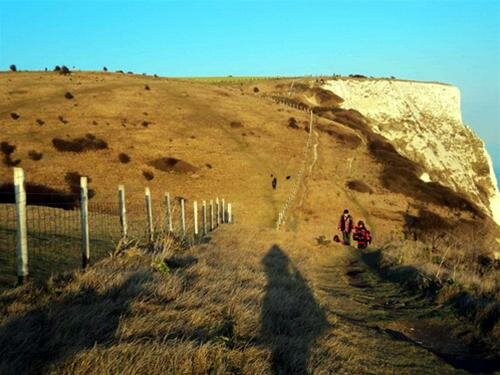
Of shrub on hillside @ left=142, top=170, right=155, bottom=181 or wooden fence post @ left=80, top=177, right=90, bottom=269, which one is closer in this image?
wooden fence post @ left=80, top=177, right=90, bottom=269

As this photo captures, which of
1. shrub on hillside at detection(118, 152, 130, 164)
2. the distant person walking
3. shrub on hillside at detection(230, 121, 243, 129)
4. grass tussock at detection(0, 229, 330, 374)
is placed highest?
shrub on hillside at detection(230, 121, 243, 129)

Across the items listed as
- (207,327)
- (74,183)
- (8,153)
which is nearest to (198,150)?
(74,183)

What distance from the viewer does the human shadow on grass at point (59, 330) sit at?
452cm

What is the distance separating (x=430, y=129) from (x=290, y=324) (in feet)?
332

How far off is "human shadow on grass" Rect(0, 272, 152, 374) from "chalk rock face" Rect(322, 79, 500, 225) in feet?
212

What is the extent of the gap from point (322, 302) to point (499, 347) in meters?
3.66

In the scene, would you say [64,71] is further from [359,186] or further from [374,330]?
[374,330]

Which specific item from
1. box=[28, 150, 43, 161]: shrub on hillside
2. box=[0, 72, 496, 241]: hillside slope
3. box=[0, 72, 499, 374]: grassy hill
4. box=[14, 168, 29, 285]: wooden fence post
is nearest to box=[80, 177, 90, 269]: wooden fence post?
box=[0, 72, 499, 374]: grassy hill

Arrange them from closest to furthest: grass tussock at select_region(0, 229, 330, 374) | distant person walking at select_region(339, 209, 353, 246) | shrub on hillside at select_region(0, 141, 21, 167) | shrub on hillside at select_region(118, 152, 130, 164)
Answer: grass tussock at select_region(0, 229, 330, 374) < distant person walking at select_region(339, 209, 353, 246) < shrub on hillside at select_region(0, 141, 21, 167) < shrub on hillside at select_region(118, 152, 130, 164)


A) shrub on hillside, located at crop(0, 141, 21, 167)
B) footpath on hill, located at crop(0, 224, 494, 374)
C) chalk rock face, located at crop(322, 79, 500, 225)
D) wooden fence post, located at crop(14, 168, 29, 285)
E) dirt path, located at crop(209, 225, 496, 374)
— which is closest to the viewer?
footpath on hill, located at crop(0, 224, 494, 374)

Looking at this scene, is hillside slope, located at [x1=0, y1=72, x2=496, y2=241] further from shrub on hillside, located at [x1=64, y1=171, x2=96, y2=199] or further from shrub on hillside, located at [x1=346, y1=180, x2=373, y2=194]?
shrub on hillside, located at [x1=64, y1=171, x2=96, y2=199]

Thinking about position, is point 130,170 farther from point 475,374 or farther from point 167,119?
point 475,374

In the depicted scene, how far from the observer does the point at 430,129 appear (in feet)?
335

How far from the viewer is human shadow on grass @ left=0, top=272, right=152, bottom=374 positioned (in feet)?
14.8
